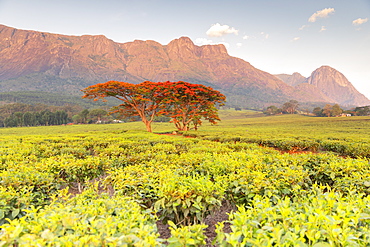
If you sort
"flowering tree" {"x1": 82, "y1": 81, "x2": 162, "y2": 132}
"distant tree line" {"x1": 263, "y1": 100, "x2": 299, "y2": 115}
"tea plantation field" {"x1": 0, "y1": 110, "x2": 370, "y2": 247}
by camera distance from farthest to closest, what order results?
"distant tree line" {"x1": 263, "y1": 100, "x2": 299, "y2": 115} → "flowering tree" {"x1": 82, "y1": 81, "x2": 162, "y2": 132} → "tea plantation field" {"x1": 0, "y1": 110, "x2": 370, "y2": 247}

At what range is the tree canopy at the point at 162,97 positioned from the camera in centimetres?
2641

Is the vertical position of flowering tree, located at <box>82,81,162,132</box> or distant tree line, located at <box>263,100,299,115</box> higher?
distant tree line, located at <box>263,100,299,115</box>

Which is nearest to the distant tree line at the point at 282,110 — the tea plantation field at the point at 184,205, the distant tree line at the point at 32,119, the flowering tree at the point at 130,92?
the flowering tree at the point at 130,92

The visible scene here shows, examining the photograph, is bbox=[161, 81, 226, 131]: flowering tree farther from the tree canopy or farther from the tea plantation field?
the tea plantation field

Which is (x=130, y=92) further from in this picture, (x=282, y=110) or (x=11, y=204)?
(x=282, y=110)

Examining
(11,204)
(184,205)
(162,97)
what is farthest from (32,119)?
(184,205)

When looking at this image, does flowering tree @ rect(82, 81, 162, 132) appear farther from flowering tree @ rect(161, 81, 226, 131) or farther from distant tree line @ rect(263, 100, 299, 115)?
distant tree line @ rect(263, 100, 299, 115)

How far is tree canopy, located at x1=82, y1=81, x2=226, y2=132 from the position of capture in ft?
86.6

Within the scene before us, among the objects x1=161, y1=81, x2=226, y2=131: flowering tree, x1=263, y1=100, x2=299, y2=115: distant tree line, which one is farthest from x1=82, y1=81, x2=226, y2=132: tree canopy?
x1=263, y1=100, x2=299, y2=115: distant tree line

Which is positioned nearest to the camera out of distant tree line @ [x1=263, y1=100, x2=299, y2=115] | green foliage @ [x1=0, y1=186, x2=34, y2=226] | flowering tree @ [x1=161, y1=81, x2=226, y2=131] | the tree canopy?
green foliage @ [x1=0, y1=186, x2=34, y2=226]

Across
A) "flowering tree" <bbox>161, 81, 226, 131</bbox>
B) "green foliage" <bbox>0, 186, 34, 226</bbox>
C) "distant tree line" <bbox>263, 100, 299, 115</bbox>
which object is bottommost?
"green foliage" <bbox>0, 186, 34, 226</bbox>

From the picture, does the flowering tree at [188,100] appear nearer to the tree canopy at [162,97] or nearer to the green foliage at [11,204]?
the tree canopy at [162,97]

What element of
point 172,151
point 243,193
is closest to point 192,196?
point 243,193

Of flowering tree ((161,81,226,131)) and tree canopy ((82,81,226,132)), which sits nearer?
tree canopy ((82,81,226,132))
